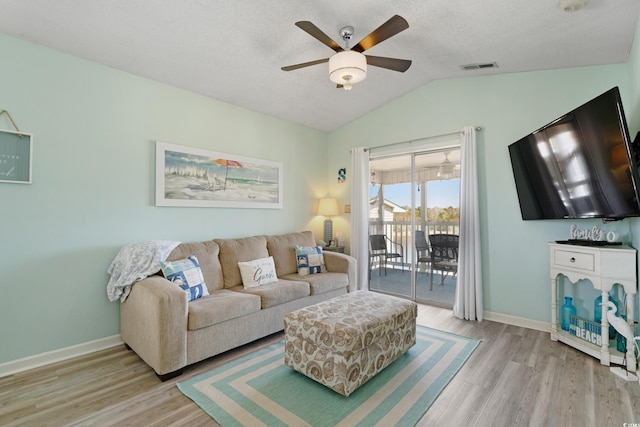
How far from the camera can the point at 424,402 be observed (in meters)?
1.96

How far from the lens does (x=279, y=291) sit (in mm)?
3021

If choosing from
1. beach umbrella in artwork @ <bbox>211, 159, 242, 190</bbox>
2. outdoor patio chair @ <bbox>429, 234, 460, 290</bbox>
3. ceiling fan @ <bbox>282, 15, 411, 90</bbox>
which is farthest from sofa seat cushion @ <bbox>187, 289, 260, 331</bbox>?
outdoor patio chair @ <bbox>429, 234, 460, 290</bbox>

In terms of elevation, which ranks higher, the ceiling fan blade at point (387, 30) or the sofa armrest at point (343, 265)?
the ceiling fan blade at point (387, 30)

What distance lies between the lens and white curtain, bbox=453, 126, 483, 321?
3492mm

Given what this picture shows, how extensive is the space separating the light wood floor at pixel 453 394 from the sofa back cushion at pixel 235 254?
791 mm

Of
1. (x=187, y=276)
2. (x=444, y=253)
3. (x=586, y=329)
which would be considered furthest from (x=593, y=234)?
(x=187, y=276)

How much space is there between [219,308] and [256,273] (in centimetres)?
75

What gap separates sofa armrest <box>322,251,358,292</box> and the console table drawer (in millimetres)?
2097

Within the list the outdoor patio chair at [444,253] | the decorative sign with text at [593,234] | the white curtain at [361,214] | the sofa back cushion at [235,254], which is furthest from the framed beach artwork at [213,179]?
the decorative sign with text at [593,234]

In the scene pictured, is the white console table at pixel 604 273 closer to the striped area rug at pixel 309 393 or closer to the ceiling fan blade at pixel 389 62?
the striped area rug at pixel 309 393

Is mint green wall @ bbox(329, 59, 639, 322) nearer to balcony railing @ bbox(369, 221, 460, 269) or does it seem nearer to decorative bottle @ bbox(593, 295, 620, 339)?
decorative bottle @ bbox(593, 295, 620, 339)

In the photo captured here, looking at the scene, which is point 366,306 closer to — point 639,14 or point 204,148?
point 204,148

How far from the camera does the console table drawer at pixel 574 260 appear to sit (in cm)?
254

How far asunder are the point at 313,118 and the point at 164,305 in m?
3.28
